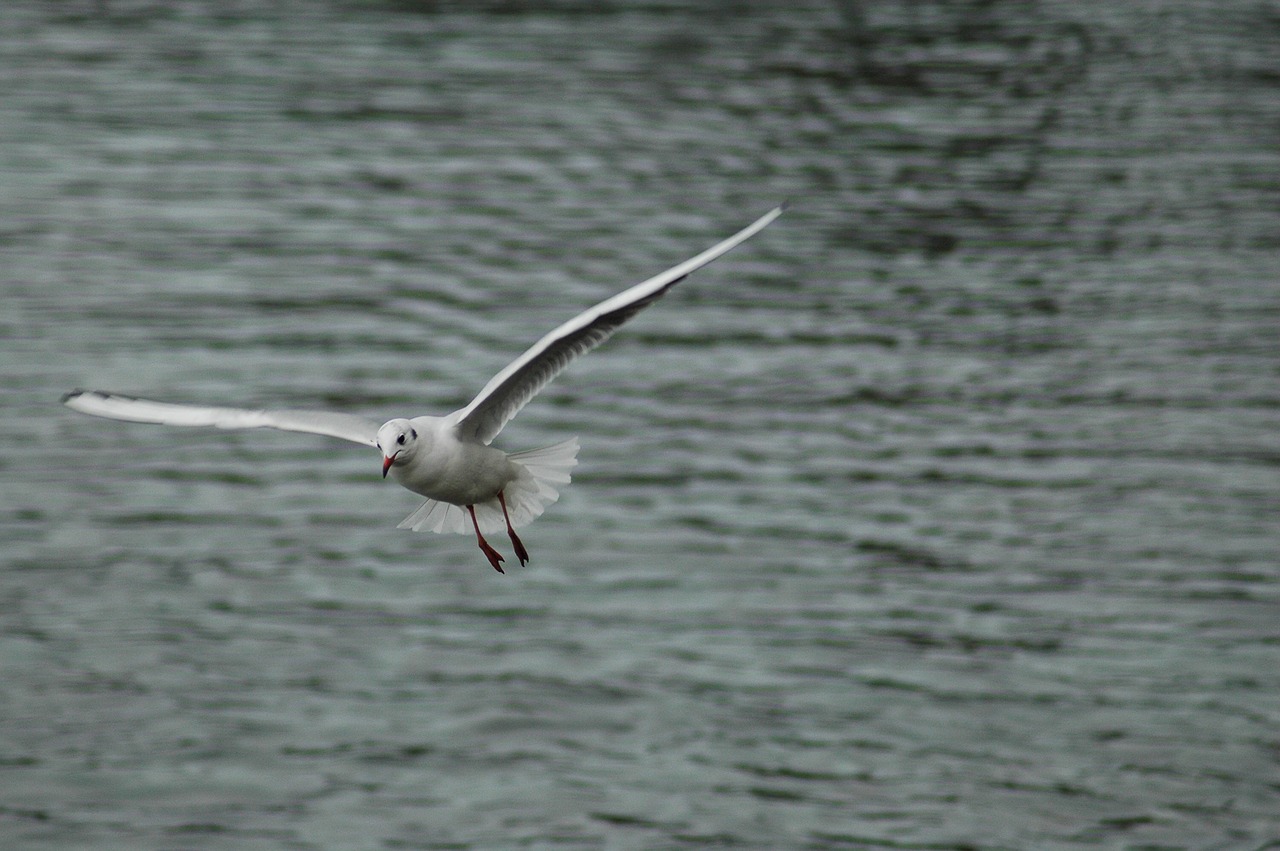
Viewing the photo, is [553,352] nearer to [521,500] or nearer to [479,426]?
Answer: [479,426]

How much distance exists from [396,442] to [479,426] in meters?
1.35

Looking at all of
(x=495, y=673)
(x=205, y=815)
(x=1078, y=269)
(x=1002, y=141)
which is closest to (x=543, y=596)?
(x=495, y=673)

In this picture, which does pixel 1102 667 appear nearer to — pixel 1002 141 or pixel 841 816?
pixel 841 816

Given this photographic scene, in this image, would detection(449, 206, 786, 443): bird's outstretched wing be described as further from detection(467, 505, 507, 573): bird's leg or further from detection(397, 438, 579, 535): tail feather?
detection(467, 505, 507, 573): bird's leg

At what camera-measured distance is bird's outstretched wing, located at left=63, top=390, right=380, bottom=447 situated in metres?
9.11

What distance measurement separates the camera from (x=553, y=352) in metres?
9.93

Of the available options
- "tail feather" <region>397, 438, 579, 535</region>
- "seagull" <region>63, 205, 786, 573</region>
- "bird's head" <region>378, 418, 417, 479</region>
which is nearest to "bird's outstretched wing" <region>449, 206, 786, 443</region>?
"seagull" <region>63, 205, 786, 573</region>

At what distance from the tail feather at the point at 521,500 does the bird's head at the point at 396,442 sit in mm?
1444

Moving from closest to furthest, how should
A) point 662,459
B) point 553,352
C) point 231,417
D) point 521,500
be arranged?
point 231,417 < point 553,352 < point 521,500 < point 662,459

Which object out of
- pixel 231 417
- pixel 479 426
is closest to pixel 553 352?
pixel 479 426

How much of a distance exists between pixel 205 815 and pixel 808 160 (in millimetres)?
25327

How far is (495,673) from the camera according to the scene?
2198cm

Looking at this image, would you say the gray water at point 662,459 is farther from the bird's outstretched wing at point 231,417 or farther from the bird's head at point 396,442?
the bird's head at point 396,442

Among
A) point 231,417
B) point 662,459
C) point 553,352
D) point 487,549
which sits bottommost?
point 662,459
